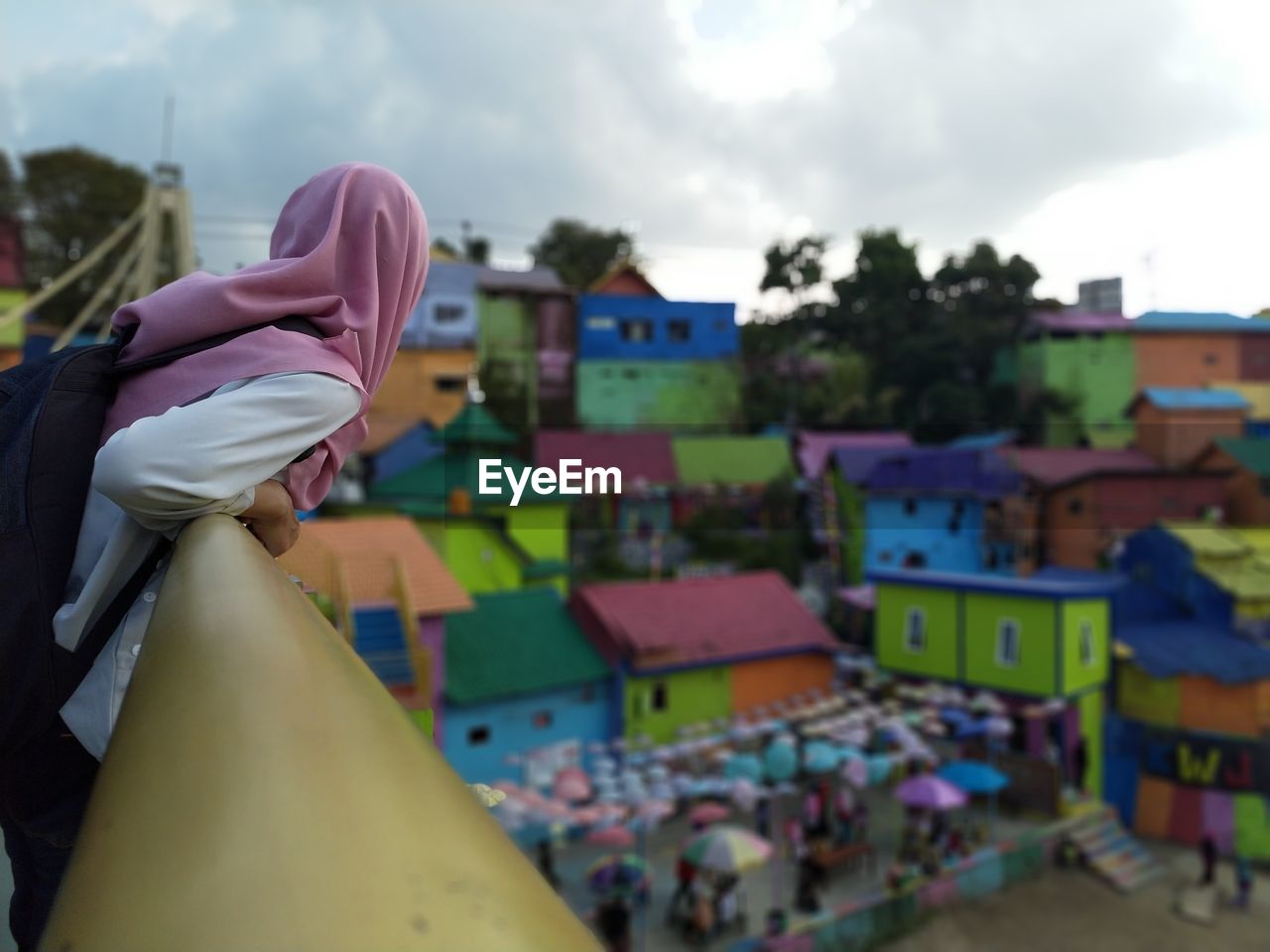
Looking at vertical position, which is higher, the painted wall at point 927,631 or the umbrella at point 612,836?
the painted wall at point 927,631

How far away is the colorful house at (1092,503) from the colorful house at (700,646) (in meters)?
3.41

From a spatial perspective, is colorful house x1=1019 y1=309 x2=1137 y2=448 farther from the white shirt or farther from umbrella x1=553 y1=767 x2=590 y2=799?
the white shirt

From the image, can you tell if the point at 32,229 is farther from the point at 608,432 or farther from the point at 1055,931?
the point at 1055,931

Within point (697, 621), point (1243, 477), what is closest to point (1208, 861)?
point (1243, 477)

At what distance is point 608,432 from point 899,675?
25.5 ft

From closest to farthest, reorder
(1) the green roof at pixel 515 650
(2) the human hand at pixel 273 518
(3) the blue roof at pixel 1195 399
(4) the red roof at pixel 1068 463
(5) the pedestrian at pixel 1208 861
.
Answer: (2) the human hand at pixel 273 518 < (1) the green roof at pixel 515 650 < (5) the pedestrian at pixel 1208 861 < (4) the red roof at pixel 1068 463 < (3) the blue roof at pixel 1195 399

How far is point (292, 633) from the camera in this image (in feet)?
1.66

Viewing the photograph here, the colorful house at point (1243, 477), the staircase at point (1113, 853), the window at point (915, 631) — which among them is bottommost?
the staircase at point (1113, 853)

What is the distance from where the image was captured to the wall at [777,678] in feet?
37.9

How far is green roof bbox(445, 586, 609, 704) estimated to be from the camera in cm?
936

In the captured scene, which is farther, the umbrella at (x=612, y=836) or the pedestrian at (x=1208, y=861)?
the pedestrian at (x=1208, y=861)

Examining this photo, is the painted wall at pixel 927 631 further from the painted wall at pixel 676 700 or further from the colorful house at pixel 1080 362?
the colorful house at pixel 1080 362

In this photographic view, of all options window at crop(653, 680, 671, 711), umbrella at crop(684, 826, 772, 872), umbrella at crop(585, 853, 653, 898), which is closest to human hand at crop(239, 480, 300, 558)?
umbrella at crop(684, 826, 772, 872)

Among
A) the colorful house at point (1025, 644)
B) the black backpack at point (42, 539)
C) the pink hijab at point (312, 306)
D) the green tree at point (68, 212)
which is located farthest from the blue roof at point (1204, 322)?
the green tree at point (68, 212)
